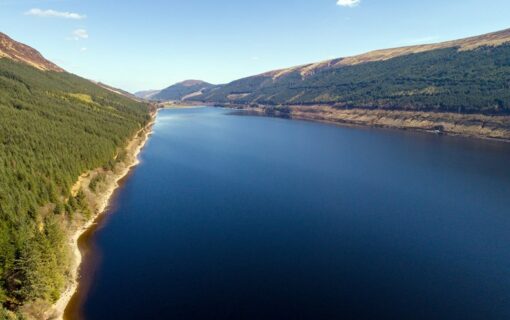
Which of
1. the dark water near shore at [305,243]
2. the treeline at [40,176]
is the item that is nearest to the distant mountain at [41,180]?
the treeline at [40,176]

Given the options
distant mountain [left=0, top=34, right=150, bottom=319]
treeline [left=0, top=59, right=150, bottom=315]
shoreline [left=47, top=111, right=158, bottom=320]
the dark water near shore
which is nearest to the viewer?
distant mountain [left=0, top=34, right=150, bottom=319]

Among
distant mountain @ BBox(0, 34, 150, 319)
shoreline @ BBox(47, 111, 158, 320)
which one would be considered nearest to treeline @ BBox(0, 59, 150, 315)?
distant mountain @ BBox(0, 34, 150, 319)

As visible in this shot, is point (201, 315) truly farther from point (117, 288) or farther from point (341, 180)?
point (341, 180)

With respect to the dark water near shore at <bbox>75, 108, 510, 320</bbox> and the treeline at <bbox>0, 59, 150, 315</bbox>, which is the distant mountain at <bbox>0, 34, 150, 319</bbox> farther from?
the dark water near shore at <bbox>75, 108, 510, 320</bbox>

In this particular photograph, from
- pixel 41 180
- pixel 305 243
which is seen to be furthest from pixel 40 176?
pixel 305 243

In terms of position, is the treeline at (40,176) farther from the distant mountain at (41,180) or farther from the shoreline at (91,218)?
the shoreline at (91,218)

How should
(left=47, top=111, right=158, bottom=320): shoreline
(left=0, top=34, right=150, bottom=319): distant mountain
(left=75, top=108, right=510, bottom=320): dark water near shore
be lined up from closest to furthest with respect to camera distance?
1. (left=0, top=34, right=150, bottom=319): distant mountain
2. (left=47, top=111, right=158, bottom=320): shoreline
3. (left=75, top=108, right=510, bottom=320): dark water near shore

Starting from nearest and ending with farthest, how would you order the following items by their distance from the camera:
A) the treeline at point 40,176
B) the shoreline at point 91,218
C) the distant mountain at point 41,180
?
the distant mountain at point 41,180, the treeline at point 40,176, the shoreline at point 91,218
